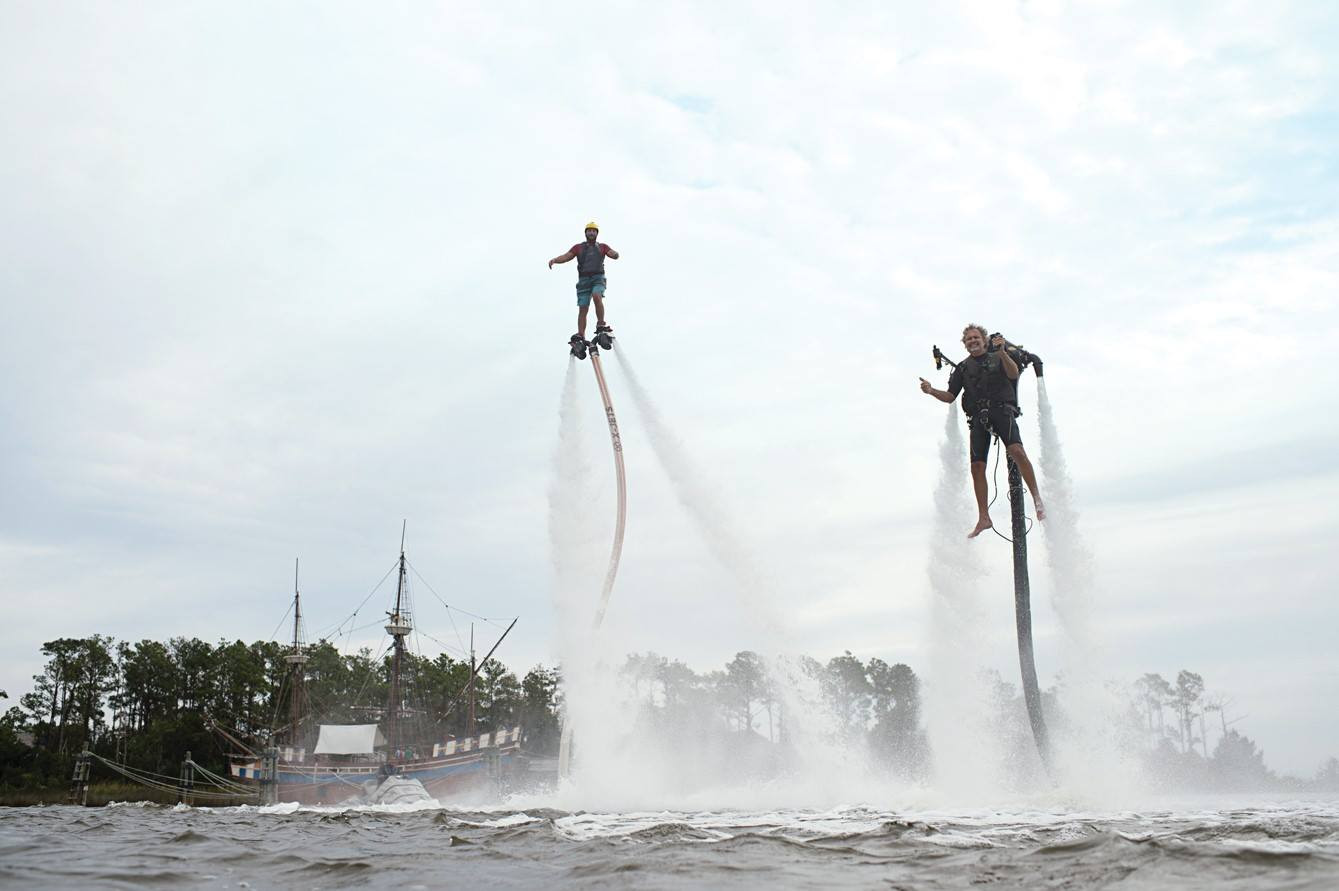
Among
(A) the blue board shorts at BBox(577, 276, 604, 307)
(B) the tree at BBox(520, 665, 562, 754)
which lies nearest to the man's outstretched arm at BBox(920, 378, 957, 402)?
(A) the blue board shorts at BBox(577, 276, 604, 307)

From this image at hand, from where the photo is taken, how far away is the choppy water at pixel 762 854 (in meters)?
8.66

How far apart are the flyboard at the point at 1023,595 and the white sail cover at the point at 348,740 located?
63.8 m

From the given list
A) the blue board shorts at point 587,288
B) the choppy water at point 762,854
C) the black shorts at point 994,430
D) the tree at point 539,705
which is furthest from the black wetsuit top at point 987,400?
the tree at point 539,705

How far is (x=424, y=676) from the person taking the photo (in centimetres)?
10906

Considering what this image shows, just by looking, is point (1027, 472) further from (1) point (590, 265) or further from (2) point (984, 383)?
(1) point (590, 265)

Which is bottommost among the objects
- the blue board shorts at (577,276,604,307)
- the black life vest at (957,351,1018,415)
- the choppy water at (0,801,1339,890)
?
the choppy water at (0,801,1339,890)

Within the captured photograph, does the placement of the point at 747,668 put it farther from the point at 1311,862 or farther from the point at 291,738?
the point at 291,738

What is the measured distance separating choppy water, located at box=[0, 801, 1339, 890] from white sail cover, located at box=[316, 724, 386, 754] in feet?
203

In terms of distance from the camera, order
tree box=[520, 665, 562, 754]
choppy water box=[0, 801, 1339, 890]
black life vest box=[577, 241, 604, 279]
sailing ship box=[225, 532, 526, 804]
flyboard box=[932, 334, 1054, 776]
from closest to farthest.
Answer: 1. choppy water box=[0, 801, 1339, 890]
2. flyboard box=[932, 334, 1054, 776]
3. black life vest box=[577, 241, 604, 279]
4. sailing ship box=[225, 532, 526, 804]
5. tree box=[520, 665, 562, 754]

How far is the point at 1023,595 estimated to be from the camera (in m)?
22.0

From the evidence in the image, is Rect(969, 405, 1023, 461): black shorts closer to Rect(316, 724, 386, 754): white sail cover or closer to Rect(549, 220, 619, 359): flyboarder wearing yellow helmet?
Rect(549, 220, 619, 359): flyboarder wearing yellow helmet

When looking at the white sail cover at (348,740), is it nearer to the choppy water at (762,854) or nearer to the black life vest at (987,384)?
the choppy water at (762,854)

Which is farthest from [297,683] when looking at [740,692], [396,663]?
[740,692]

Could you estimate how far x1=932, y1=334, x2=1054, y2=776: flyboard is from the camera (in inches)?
835
